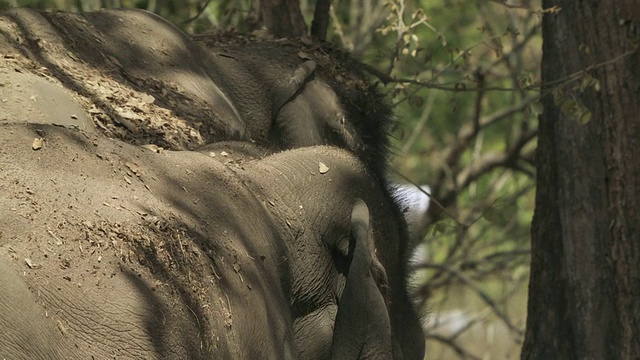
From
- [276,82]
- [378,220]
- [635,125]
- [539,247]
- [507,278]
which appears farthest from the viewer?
[507,278]

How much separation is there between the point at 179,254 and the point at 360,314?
77cm

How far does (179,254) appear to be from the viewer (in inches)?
117

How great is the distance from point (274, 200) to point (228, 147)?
28 cm

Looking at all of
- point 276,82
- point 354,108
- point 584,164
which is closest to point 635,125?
point 584,164

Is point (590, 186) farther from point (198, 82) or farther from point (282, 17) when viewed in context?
point (198, 82)

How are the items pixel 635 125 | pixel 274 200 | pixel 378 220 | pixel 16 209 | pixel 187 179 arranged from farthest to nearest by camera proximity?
1. pixel 635 125
2. pixel 378 220
3. pixel 274 200
4. pixel 187 179
5. pixel 16 209

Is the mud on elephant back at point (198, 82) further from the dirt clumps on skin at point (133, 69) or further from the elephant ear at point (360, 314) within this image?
the elephant ear at point (360, 314)

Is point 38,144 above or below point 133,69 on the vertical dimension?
below

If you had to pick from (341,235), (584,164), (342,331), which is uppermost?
(584,164)

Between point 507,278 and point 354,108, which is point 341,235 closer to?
point 354,108

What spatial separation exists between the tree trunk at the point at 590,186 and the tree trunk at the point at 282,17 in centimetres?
105

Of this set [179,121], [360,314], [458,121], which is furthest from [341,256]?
[458,121]

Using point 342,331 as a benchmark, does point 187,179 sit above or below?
above

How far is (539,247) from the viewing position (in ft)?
16.9
